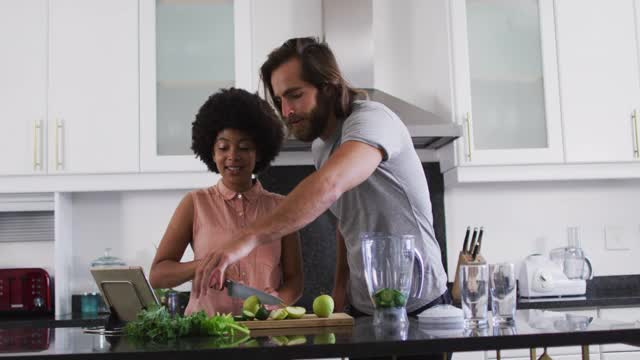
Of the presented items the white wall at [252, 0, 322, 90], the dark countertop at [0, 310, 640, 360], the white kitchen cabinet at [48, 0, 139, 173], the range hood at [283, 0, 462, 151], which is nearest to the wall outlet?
the range hood at [283, 0, 462, 151]

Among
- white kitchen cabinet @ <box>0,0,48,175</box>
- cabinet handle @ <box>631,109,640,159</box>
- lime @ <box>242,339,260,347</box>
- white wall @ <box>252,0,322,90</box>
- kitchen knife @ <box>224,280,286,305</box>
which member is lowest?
lime @ <box>242,339,260,347</box>

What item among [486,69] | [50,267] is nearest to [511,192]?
[486,69]

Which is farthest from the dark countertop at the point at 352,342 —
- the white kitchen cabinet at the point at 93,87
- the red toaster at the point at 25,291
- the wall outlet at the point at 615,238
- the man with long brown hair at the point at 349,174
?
the wall outlet at the point at 615,238

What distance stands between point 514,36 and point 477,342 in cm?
240

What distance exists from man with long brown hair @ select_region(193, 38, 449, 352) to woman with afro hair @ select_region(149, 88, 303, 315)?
0.62 feet

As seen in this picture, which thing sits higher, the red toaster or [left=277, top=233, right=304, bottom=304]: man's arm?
[left=277, top=233, right=304, bottom=304]: man's arm

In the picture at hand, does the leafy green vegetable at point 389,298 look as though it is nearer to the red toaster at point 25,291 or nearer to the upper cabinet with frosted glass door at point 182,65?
A: the upper cabinet with frosted glass door at point 182,65

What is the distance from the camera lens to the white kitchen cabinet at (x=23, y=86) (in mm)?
3268

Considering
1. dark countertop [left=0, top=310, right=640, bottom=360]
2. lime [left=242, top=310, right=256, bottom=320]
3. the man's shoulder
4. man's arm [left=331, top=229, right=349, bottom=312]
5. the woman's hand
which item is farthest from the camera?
man's arm [left=331, top=229, right=349, bottom=312]

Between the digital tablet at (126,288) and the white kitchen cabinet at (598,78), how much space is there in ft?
7.39

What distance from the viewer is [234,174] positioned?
2.22 metres

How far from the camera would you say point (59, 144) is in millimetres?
3279

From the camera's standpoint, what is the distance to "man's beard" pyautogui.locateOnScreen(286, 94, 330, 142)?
1938mm

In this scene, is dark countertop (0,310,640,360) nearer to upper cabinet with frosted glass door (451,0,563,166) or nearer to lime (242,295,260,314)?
lime (242,295,260,314)
